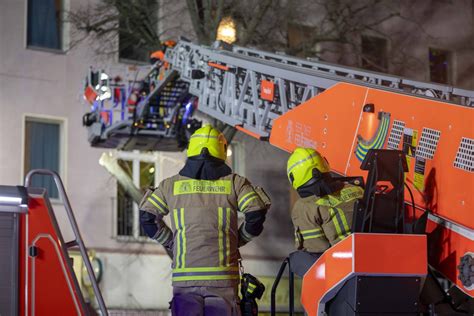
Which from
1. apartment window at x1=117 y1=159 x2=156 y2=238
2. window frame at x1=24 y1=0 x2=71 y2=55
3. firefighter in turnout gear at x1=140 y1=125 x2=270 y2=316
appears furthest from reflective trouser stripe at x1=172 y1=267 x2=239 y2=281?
window frame at x1=24 y1=0 x2=71 y2=55

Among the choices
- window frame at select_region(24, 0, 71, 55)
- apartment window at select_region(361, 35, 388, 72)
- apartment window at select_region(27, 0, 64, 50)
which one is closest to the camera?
window frame at select_region(24, 0, 71, 55)

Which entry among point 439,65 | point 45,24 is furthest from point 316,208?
point 439,65

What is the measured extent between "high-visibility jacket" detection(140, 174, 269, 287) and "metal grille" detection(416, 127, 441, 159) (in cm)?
120

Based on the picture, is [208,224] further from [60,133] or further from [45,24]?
[45,24]

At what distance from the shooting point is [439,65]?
2442 cm

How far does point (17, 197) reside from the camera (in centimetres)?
505

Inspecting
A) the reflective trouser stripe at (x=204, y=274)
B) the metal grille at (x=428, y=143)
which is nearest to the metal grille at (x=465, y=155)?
the metal grille at (x=428, y=143)

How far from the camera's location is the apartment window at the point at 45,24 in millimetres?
19141

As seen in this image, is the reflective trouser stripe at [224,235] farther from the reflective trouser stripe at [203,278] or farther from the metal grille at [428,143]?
the metal grille at [428,143]

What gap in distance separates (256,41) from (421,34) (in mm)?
7159

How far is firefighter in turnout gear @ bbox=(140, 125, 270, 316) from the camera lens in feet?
19.6

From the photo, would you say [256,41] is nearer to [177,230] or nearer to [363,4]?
[363,4]

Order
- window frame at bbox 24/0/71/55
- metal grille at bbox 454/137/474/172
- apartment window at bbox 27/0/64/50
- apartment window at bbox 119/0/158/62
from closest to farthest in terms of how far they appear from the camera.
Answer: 1. metal grille at bbox 454/137/474/172
2. apartment window at bbox 119/0/158/62
3. window frame at bbox 24/0/71/55
4. apartment window at bbox 27/0/64/50

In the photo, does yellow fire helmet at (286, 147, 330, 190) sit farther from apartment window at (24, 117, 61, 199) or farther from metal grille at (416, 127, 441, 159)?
apartment window at (24, 117, 61, 199)
